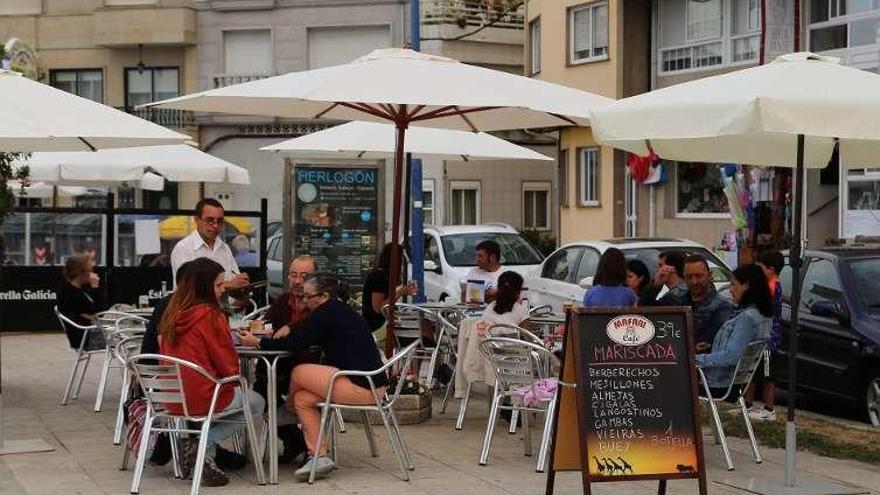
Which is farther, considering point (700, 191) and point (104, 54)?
point (104, 54)

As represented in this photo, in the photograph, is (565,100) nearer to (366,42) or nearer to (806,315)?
(806,315)

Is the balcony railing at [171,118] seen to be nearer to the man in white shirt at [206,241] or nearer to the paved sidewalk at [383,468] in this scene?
the paved sidewalk at [383,468]

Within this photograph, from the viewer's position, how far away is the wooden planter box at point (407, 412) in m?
11.6

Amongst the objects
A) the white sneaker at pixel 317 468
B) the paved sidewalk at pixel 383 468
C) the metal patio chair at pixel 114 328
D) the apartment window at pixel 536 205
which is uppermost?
the apartment window at pixel 536 205

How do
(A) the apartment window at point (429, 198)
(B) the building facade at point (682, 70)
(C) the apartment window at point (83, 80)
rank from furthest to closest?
(C) the apartment window at point (83, 80)
(A) the apartment window at point (429, 198)
(B) the building facade at point (682, 70)

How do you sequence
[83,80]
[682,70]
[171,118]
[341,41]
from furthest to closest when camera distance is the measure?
[83,80] → [171,118] → [341,41] → [682,70]

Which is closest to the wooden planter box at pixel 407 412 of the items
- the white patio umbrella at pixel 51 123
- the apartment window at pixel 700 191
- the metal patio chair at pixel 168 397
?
the white patio umbrella at pixel 51 123

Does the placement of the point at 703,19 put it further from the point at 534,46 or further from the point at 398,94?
the point at 398,94

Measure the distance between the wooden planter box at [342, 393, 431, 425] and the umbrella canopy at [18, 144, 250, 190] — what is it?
839 cm

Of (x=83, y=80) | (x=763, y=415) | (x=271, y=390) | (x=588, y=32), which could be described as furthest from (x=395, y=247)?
(x=83, y=80)

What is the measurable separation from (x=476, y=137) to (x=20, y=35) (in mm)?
32484

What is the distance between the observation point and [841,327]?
1287 cm

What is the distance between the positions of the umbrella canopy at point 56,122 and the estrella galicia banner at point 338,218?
Result: 858 centimetres

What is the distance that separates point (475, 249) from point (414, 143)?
8.30 m
